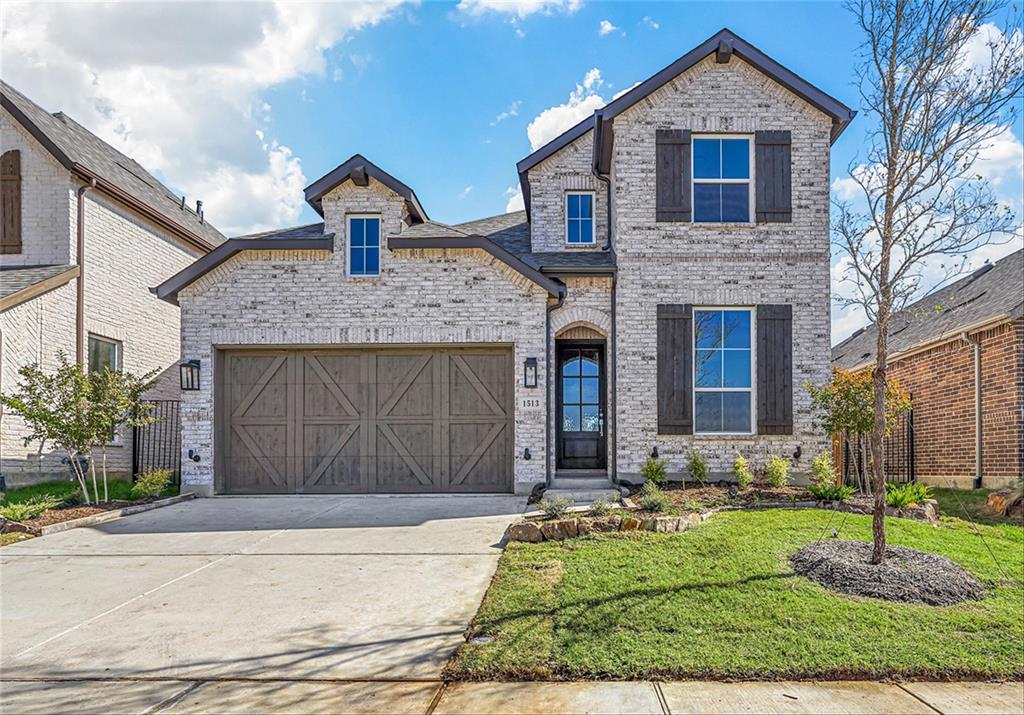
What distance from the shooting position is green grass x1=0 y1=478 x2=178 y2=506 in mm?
11608

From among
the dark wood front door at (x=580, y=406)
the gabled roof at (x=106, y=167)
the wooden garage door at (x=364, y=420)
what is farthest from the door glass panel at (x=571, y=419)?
the gabled roof at (x=106, y=167)

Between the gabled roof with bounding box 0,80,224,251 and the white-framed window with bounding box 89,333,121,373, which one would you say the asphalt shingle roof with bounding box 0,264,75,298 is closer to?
the white-framed window with bounding box 89,333,121,373

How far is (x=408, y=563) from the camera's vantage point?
7.27 metres

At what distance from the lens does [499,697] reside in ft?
14.1

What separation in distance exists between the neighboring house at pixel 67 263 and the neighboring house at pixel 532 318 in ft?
9.14

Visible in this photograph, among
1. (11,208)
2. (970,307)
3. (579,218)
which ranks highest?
(11,208)

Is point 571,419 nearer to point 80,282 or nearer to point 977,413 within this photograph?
point 977,413

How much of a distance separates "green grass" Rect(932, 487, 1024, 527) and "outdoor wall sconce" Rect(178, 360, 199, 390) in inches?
445

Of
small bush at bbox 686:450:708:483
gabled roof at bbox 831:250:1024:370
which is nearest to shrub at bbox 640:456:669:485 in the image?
small bush at bbox 686:450:708:483

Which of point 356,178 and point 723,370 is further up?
point 356,178

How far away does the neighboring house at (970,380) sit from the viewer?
39.5 ft

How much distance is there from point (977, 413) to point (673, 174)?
681 centimetres

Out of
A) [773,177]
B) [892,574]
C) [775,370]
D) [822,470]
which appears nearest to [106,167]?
[773,177]

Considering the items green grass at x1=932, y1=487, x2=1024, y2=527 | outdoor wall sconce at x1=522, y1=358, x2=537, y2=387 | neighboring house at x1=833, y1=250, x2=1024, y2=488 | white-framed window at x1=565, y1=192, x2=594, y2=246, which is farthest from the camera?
white-framed window at x1=565, y1=192, x2=594, y2=246
